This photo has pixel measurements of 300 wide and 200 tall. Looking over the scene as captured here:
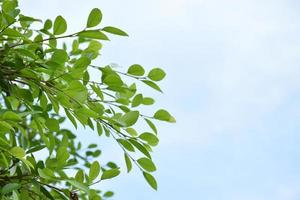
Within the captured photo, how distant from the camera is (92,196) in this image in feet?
4.13

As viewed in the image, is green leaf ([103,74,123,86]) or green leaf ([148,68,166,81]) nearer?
green leaf ([103,74,123,86])

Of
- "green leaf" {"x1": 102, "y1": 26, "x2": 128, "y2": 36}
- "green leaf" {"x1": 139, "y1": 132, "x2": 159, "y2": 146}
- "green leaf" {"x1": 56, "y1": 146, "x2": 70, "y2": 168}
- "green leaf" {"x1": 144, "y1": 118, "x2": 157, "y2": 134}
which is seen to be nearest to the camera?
"green leaf" {"x1": 56, "y1": 146, "x2": 70, "y2": 168}

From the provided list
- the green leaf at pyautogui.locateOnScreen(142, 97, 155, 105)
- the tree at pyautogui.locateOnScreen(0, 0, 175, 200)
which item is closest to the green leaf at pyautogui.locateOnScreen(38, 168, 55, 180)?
the tree at pyautogui.locateOnScreen(0, 0, 175, 200)

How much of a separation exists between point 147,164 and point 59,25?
41 cm

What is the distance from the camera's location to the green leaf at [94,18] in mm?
1327

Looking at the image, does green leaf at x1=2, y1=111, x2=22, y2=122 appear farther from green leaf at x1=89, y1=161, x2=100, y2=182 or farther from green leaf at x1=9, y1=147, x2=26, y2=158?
green leaf at x1=89, y1=161, x2=100, y2=182

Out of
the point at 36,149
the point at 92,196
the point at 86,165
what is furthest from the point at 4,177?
the point at 86,165

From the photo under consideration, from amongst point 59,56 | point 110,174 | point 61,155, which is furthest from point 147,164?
point 59,56

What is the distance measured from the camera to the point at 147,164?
1371mm

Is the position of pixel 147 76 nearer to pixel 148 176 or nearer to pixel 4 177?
pixel 148 176

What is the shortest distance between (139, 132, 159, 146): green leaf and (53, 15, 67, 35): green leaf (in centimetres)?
34

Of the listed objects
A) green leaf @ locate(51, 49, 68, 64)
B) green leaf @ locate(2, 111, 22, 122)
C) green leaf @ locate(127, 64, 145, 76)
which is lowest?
green leaf @ locate(2, 111, 22, 122)

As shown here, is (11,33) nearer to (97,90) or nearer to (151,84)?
(97,90)

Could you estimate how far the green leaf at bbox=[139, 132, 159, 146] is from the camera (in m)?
1.42
